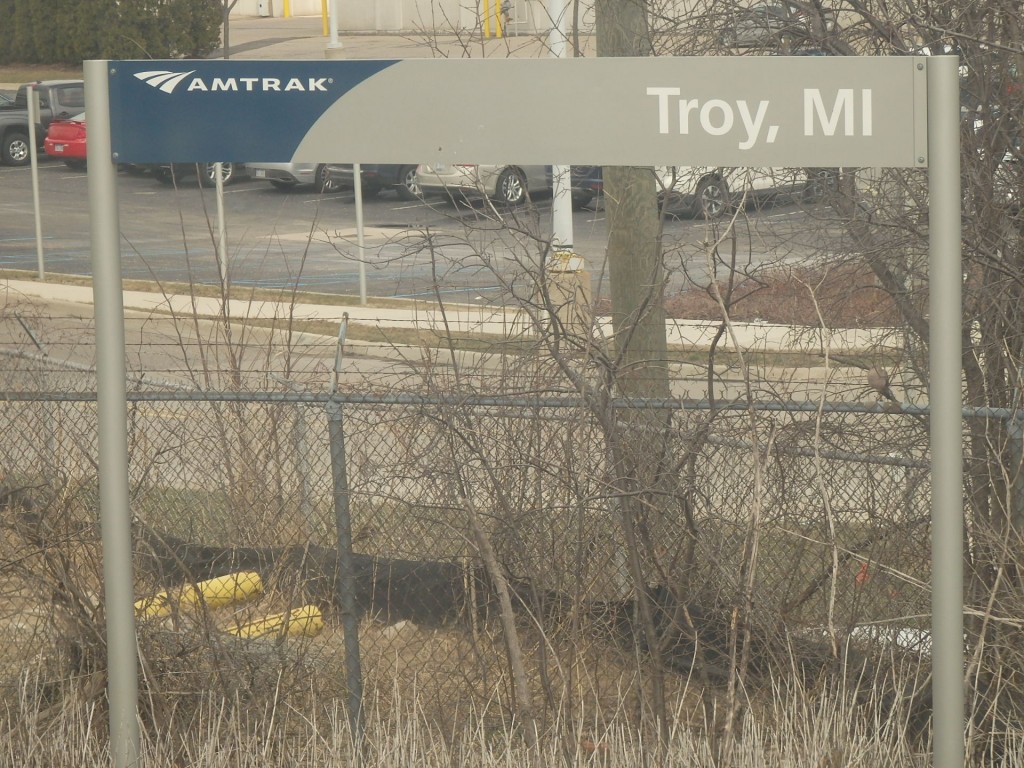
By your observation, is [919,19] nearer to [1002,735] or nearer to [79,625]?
[1002,735]

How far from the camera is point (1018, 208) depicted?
439 centimetres

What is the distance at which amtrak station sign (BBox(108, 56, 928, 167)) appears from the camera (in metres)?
2.97

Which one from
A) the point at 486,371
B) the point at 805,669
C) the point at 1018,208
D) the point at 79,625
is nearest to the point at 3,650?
the point at 79,625

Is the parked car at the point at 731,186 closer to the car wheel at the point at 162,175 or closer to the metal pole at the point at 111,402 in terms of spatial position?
the metal pole at the point at 111,402

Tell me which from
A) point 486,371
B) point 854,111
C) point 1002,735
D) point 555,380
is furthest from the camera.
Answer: point 486,371

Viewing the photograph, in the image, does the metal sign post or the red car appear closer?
the metal sign post

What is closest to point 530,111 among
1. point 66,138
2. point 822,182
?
point 822,182

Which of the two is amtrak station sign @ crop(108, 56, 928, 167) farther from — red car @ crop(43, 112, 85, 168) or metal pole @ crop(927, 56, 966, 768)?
red car @ crop(43, 112, 85, 168)

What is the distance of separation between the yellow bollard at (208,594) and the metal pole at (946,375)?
7.60 ft

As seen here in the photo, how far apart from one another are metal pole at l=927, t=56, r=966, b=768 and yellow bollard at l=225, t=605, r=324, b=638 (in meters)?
2.23

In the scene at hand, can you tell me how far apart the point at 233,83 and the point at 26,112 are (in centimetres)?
3061

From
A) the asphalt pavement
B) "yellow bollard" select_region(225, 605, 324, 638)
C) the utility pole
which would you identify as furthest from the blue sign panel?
the utility pole

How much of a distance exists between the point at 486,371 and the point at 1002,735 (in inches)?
91.1

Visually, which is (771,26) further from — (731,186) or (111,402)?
(111,402)
